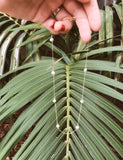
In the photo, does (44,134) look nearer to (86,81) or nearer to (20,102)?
(20,102)

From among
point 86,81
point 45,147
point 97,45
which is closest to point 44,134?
point 45,147

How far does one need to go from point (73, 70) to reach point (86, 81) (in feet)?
0.32

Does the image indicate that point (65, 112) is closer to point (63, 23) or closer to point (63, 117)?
point (63, 117)

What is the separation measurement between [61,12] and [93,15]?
124 mm

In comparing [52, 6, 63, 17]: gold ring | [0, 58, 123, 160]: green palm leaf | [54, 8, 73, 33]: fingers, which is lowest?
[0, 58, 123, 160]: green palm leaf

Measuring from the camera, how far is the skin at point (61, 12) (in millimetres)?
577

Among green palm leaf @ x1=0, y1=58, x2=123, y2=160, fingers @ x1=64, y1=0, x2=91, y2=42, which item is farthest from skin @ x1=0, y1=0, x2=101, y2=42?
green palm leaf @ x1=0, y1=58, x2=123, y2=160

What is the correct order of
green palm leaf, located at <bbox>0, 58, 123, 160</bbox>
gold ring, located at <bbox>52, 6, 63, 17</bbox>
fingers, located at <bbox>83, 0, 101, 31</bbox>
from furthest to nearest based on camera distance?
green palm leaf, located at <bbox>0, 58, 123, 160</bbox>
gold ring, located at <bbox>52, 6, 63, 17</bbox>
fingers, located at <bbox>83, 0, 101, 31</bbox>

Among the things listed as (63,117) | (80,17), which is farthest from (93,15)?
(63,117)

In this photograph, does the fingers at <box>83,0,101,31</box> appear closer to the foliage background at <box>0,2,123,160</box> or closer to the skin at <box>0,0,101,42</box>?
the skin at <box>0,0,101,42</box>

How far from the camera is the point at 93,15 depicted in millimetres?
570

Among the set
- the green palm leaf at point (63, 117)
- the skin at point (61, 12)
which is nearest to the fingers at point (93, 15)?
the skin at point (61, 12)

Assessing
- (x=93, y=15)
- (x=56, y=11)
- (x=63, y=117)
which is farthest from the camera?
(x=63, y=117)

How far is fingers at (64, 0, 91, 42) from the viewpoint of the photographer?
0.58 meters
